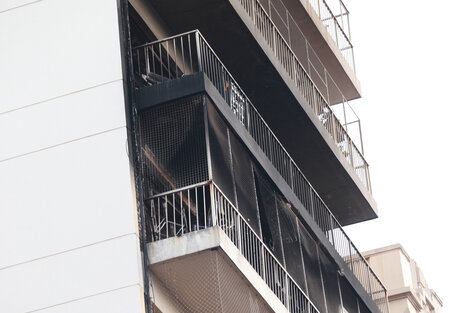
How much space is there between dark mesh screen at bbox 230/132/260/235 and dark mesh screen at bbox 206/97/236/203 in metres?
0.30

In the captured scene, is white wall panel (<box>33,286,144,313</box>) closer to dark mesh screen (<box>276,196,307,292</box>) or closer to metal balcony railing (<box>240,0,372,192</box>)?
dark mesh screen (<box>276,196,307,292</box>)

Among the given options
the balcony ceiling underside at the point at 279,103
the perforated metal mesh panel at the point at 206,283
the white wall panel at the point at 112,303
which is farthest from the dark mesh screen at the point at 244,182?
the white wall panel at the point at 112,303

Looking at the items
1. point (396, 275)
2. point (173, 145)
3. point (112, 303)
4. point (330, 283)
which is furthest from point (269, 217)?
point (396, 275)

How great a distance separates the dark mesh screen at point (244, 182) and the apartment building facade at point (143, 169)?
2.0 inches

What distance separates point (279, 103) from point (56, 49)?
647cm

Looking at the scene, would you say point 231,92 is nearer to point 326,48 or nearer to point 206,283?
point 206,283

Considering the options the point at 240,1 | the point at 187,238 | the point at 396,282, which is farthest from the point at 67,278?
the point at 396,282

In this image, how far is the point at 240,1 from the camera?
1113 inches

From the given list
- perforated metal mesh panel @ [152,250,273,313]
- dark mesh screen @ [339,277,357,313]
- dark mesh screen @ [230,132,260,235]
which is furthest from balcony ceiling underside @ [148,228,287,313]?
dark mesh screen @ [339,277,357,313]

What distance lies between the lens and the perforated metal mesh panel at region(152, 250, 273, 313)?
22859 millimetres

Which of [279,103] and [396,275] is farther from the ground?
[396,275]

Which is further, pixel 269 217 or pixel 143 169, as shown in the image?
pixel 269 217

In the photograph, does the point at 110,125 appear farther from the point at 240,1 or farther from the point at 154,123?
the point at 240,1

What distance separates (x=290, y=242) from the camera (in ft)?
91.4
